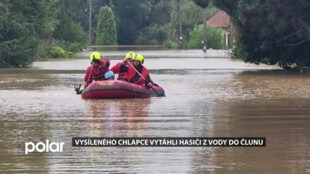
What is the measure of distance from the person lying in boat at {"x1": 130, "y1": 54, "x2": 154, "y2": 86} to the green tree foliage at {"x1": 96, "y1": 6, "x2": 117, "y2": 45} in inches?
4111

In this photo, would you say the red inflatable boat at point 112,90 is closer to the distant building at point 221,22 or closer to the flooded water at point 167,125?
the flooded water at point 167,125

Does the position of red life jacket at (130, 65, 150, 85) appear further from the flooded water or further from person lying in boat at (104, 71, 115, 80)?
the flooded water

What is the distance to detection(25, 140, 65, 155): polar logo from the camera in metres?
16.1

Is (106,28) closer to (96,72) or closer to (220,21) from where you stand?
(220,21)

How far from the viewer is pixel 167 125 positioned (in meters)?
19.9

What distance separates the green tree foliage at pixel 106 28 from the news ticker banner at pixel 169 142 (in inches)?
4559

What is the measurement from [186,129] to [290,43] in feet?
83.4

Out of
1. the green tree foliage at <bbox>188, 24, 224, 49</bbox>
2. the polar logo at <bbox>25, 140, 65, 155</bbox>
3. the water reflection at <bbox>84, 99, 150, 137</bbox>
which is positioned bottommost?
the green tree foliage at <bbox>188, 24, 224, 49</bbox>

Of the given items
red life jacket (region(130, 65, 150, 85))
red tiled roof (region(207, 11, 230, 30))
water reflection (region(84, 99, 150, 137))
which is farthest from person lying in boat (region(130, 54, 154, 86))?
red tiled roof (region(207, 11, 230, 30))

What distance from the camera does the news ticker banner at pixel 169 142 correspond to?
16547mm

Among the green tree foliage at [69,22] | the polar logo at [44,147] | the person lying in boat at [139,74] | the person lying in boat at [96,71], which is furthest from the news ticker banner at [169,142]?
the green tree foliage at [69,22]

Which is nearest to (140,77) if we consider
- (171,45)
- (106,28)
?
(171,45)

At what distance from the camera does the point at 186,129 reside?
19031 millimetres

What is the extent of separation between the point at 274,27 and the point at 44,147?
2708cm
